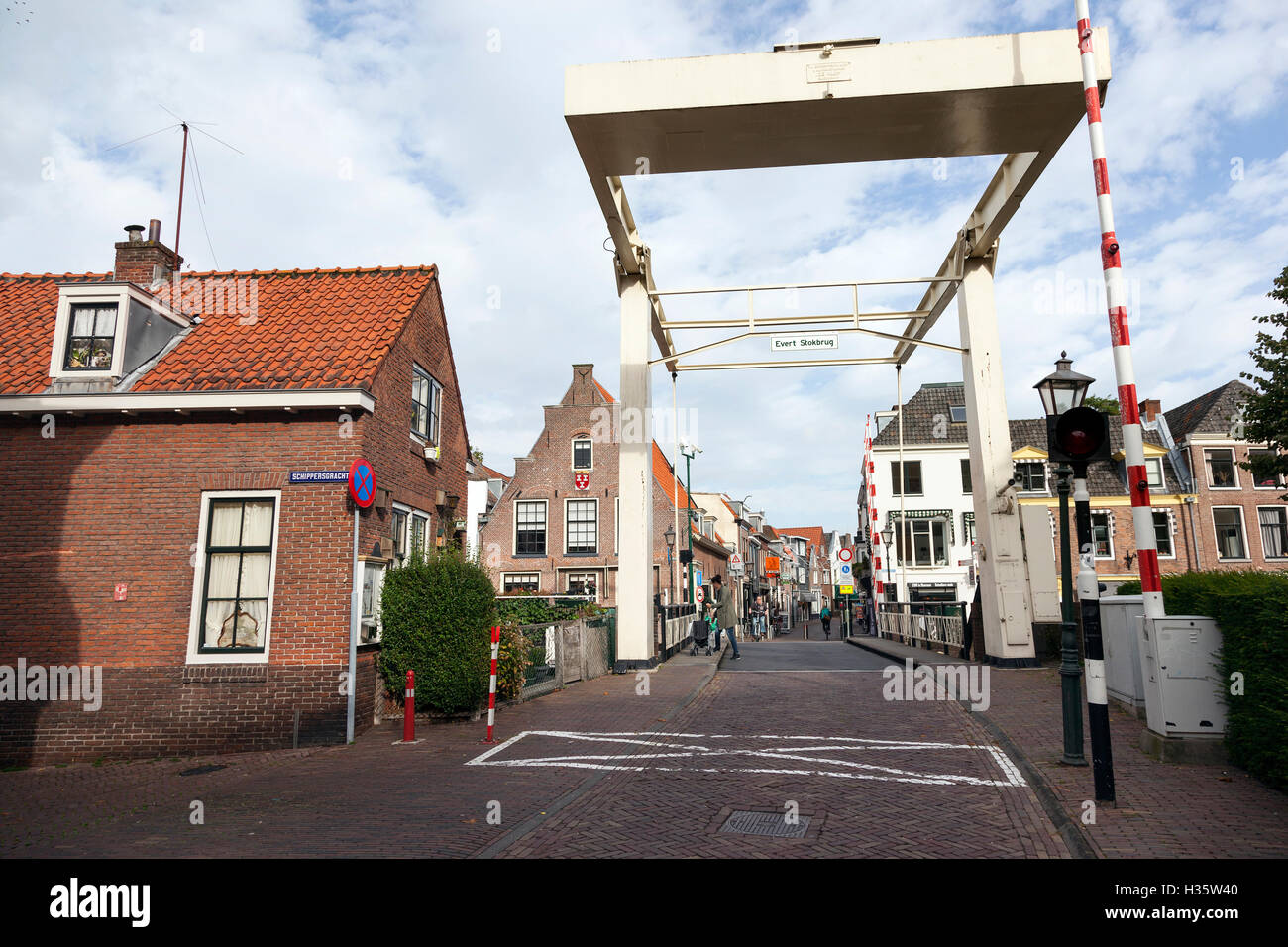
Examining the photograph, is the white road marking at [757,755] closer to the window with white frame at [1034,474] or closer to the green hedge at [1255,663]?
the green hedge at [1255,663]

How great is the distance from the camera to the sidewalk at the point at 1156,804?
489 centimetres

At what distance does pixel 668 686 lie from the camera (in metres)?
13.9

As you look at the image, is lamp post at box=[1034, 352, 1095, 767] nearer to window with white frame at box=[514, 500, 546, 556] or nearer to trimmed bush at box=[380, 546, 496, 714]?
trimmed bush at box=[380, 546, 496, 714]

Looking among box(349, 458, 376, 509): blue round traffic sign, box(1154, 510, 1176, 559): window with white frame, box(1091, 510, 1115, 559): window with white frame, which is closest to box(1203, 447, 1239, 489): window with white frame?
box(1154, 510, 1176, 559): window with white frame

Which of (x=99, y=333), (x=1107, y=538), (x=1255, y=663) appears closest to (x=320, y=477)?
(x=99, y=333)

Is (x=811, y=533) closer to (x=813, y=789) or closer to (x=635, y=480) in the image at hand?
(x=635, y=480)

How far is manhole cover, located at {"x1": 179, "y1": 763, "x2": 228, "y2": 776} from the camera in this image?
336 inches

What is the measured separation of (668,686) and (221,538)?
7.39m

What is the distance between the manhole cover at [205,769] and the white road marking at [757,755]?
2.90 metres

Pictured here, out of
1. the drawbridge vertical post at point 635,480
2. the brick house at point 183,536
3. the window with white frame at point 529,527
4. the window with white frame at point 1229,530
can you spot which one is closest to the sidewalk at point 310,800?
the brick house at point 183,536

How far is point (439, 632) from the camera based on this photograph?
10461mm

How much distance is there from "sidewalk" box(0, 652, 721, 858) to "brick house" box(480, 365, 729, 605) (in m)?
23.0

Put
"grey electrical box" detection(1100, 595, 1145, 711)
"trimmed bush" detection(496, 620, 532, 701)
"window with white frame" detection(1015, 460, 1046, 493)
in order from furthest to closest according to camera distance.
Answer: "window with white frame" detection(1015, 460, 1046, 493) → "trimmed bush" detection(496, 620, 532, 701) → "grey electrical box" detection(1100, 595, 1145, 711)
